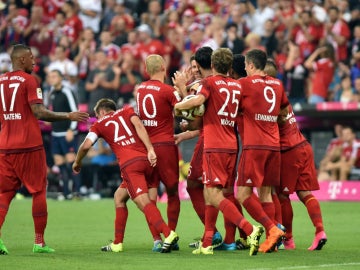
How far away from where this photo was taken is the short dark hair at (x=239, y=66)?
528 inches

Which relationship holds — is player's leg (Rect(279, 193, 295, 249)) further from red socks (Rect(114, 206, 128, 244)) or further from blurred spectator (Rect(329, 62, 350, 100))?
blurred spectator (Rect(329, 62, 350, 100))

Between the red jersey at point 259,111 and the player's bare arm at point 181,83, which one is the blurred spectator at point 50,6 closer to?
the player's bare arm at point 181,83

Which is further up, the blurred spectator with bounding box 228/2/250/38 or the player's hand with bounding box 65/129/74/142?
the blurred spectator with bounding box 228/2/250/38

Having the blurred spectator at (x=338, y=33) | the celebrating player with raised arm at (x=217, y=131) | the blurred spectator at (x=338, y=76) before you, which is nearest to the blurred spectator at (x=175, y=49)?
the blurred spectator at (x=338, y=33)

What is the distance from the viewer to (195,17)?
26.7 metres

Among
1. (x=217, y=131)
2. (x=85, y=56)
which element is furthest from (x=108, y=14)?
(x=217, y=131)

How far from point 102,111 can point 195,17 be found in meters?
14.0

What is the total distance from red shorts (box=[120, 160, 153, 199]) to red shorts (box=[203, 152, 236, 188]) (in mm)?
834

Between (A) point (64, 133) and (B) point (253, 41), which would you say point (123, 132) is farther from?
(B) point (253, 41)

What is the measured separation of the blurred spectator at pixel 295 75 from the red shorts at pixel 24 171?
11751 mm

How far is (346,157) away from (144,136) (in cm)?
1004

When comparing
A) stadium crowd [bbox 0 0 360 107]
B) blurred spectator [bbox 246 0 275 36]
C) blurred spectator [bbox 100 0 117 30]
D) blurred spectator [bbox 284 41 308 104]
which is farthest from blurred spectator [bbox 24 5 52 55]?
blurred spectator [bbox 284 41 308 104]

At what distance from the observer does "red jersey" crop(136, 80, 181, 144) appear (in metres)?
12.9

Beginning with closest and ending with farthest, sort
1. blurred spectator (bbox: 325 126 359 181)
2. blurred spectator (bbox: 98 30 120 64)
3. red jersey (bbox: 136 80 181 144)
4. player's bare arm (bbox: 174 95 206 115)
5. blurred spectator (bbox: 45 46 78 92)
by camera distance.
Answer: player's bare arm (bbox: 174 95 206 115) → red jersey (bbox: 136 80 181 144) → blurred spectator (bbox: 325 126 359 181) → blurred spectator (bbox: 45 46 78 92) → blurred spectator (bbox: 98 30 120 64)
